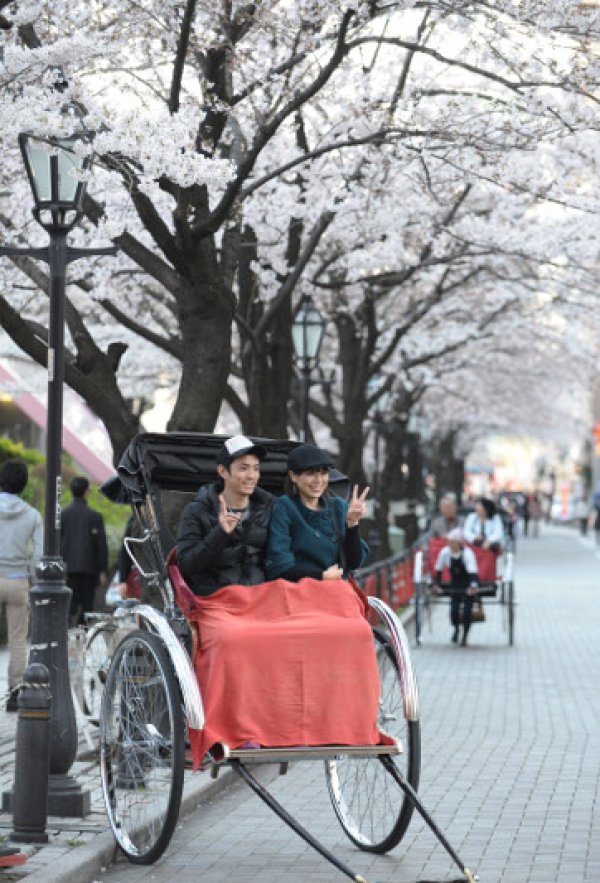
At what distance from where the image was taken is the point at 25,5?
37.2 feet

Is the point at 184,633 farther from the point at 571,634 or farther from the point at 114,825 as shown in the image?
the point at 571,634

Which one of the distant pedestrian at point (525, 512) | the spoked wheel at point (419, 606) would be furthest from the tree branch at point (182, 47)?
the distant pedestrian at point (525, 512)

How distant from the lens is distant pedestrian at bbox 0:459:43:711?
1283 cm

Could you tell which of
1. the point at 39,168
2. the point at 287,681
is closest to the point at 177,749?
the point at 287,681

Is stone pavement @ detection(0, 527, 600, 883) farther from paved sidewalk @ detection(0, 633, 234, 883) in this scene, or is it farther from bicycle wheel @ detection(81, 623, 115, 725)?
bicycle wheel @ detection(81, 623, 115, 725)

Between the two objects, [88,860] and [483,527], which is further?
[483,527]

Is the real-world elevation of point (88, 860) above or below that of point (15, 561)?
below

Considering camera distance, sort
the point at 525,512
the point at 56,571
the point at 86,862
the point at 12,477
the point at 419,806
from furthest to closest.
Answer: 1. the point at 525,512
2. the point at 12,477
3. the point at 56,571
4. the point at 86,862
5. the point at 419,806

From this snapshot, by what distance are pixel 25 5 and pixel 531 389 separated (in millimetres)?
43436

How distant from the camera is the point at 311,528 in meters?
8.29

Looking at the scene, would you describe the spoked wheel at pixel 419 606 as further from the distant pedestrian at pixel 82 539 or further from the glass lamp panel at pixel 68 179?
the glass lamp panel at pixel 68 179

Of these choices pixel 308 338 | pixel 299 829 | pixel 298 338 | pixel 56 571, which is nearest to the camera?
pixel 299 829

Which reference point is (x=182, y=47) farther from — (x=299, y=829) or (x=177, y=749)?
(x=299, y=829)

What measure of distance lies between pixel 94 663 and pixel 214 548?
3.66 m
